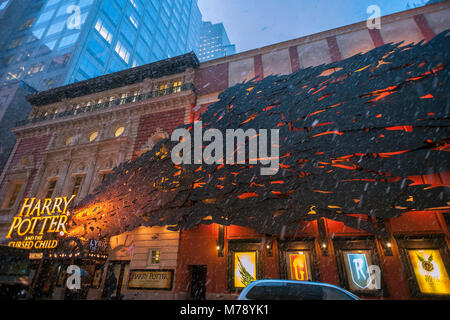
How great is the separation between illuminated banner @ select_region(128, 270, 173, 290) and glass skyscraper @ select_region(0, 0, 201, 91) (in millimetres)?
30965

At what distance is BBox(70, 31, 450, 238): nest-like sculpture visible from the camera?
380 inches

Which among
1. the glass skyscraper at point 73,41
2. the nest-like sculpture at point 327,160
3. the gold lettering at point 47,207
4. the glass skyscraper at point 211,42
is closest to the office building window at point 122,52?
the glass skyscraper at point 73,41

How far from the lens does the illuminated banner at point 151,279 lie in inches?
517

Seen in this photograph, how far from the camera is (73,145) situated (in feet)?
66.7

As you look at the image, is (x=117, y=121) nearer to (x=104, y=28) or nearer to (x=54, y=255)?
(x=54, y=255)

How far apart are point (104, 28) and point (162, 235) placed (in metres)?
43.1

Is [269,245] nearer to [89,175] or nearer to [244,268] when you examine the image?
[244,268]

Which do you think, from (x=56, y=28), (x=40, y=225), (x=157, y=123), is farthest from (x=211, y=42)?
(x=40, y=225)

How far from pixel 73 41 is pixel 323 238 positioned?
1749 inches

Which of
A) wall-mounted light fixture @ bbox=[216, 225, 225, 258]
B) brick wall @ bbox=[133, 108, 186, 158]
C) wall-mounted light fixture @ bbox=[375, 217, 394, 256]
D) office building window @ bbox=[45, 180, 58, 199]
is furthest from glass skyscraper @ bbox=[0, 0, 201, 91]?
wall-mounted light fixture @ bbox=[375, 217, 394, 256]

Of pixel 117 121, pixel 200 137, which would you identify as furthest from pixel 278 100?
pixel 117 121

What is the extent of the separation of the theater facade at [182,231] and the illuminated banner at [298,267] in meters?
0.05

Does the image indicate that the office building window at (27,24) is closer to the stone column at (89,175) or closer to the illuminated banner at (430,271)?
the stone column at (89,175)

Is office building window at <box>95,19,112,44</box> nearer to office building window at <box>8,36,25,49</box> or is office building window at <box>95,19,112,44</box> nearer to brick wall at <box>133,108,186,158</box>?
office building window at <box>8,36,25,49</box>
